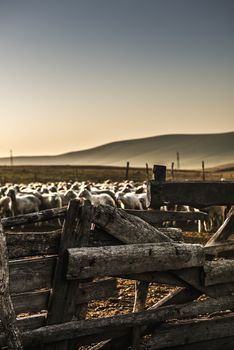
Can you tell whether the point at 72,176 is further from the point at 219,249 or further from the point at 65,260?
the point at 65,260

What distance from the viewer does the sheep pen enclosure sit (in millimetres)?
3807

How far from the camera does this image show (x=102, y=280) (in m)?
4.45

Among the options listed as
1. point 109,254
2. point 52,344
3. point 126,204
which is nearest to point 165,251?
point 109,254

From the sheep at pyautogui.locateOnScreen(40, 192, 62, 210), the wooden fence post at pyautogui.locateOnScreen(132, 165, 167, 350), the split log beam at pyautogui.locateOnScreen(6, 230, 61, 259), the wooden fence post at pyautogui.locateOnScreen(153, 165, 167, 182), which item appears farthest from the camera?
the sheep at pyautogui.locateOnScreen(40, 192, 62, 210)

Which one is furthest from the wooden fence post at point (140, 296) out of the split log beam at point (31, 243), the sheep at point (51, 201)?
the sheep at point (51, 201)

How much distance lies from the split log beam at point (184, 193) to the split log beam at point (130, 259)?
35.4 inches

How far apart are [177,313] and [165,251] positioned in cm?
75

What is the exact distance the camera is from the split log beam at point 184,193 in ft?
17.3

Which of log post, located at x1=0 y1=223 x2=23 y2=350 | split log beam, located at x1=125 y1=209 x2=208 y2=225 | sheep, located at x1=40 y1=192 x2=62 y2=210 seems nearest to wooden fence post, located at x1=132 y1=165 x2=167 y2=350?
split log beam, located at x1=125 y1=209 x2=208 y2=225

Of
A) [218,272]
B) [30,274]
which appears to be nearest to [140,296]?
[218,272]

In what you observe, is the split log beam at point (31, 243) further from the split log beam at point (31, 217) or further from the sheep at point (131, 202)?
the sheep at point (131, 202)

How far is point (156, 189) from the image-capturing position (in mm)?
5301

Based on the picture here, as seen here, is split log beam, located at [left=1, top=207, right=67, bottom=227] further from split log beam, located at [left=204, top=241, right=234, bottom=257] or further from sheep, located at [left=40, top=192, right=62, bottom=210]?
sheep, located at [left=40, top=192, right=62, bottom=210]

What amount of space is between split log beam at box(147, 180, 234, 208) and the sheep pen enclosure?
26.1 inches
